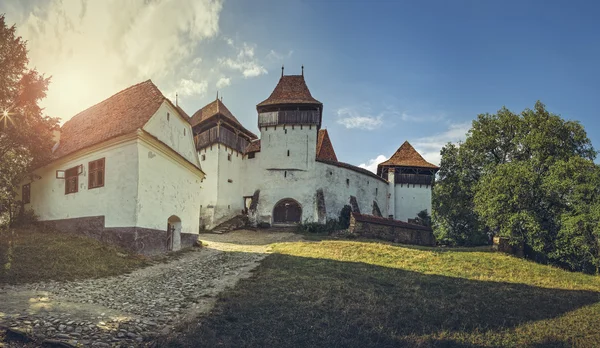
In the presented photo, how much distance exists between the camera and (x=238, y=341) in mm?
6957

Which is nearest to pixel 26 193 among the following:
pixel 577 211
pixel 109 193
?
pixel 109 193

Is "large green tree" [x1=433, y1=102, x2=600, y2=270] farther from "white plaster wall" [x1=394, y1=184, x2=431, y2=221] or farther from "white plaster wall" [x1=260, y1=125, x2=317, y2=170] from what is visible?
"white plaster wall" [x1=260, y1=125, x2=317, y2=170]

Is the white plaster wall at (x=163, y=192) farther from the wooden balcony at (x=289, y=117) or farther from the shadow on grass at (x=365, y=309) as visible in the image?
the wooden balcony at (x=289, y=117)

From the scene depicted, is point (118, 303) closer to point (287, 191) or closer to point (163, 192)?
point (163, 192)

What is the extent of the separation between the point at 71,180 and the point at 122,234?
16.2 feet

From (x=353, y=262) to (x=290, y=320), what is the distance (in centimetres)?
799

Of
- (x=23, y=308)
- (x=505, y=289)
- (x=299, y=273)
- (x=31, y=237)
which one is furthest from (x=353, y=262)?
(x=31, y=237)

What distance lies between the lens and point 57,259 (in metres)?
11.7

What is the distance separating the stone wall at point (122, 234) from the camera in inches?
571

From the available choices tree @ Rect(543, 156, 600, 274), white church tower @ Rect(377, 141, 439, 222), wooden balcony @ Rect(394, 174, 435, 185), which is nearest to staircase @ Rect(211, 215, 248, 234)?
white church tower @ Rect(377, 141, 439, 222)

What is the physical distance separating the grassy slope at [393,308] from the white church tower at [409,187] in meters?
23.6

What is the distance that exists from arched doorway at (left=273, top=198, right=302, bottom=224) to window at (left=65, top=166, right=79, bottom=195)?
16947 mm

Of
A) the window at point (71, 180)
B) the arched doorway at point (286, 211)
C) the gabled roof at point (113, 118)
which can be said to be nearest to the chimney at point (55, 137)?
the gabled roof at point (113, 118)

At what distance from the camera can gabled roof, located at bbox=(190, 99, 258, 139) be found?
107 ft
